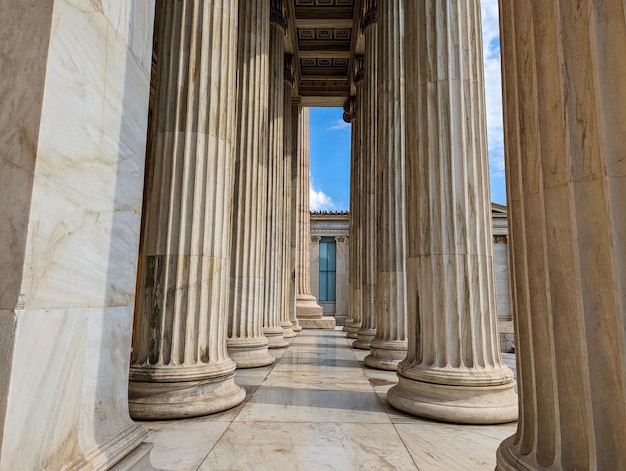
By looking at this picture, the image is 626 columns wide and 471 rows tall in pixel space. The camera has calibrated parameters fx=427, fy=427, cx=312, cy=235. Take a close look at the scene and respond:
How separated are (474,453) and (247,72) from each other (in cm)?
2032

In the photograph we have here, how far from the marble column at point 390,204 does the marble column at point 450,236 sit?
6.13 m

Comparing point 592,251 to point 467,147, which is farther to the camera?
point 467,147

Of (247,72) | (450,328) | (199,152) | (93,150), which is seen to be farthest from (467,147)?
(247,72)

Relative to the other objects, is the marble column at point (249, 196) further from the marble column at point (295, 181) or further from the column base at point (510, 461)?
the marble column at point (295, 181)

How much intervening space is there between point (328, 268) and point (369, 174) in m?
50.0

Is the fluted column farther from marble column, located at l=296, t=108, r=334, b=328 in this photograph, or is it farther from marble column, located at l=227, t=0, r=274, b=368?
marble column, located at l=227, t=0, r=274, b=368

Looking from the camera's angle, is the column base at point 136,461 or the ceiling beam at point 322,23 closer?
the column base at point 136,461

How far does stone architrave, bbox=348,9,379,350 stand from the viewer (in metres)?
27.5

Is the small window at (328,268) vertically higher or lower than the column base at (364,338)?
higher

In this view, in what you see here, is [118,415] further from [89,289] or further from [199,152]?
[199,152]

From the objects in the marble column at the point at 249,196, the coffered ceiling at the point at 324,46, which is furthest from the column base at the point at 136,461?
the coffered ceiling at the point at 324,46

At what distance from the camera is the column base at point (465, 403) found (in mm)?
10945

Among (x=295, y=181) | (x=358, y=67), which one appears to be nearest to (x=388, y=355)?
(x=295, y=181)

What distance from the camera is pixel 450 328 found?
11.8 meters
